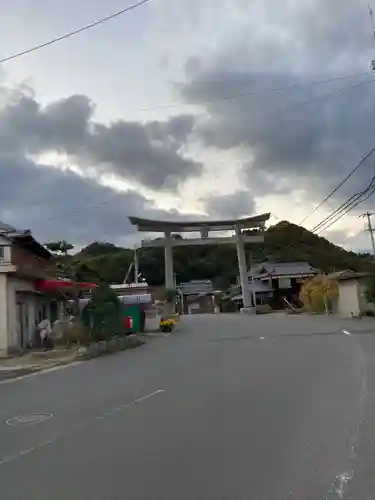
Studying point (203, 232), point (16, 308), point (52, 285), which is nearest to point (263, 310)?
point (203, 232)

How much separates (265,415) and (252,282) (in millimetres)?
78403

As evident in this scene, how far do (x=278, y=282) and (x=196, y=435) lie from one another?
251 ft

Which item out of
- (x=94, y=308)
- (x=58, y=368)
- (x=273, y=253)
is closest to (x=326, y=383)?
(x=58, y=368)

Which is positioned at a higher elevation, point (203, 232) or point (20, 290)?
point (203, 232)

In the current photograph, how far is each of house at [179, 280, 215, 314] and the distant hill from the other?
13.1 ft

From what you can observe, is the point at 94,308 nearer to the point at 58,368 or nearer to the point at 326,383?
the point at 58,368

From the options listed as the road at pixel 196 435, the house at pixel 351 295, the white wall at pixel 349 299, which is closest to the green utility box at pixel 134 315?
the house at pixel 351 295

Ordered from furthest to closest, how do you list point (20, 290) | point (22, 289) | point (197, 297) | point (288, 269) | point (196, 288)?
point (197, 297)
point (196, 288)
point (288, 269)
point (22, 289)
point (20, 290)

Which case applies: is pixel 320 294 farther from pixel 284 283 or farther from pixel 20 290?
pixel 20 290

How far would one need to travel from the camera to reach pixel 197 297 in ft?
343

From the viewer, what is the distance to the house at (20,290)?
26875 millimetres

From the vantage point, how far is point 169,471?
648 centimetres

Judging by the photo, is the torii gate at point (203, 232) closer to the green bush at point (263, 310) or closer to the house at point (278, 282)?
the green bush at point (263, 310)

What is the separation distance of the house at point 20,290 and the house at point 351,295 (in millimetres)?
23524
